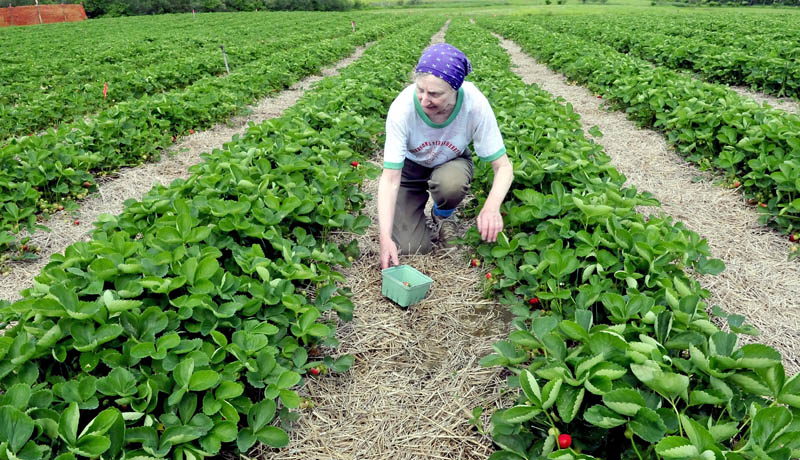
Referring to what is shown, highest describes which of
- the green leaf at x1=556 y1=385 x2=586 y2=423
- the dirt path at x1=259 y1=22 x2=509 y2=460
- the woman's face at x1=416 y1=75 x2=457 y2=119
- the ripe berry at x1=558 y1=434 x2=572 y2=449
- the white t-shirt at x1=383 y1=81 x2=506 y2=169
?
the woman's face at x1=416 y1=75 x2=457 y2=119

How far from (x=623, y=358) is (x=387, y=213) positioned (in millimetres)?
1446

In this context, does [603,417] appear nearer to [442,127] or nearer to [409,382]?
[409,382]

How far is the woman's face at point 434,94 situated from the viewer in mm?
2516

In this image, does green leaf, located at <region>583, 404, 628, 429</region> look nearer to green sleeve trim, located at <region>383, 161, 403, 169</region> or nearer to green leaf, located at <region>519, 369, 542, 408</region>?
green leaf, located at <region>519, 369, 542, 408</region>

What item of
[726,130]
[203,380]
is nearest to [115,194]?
[203,380]

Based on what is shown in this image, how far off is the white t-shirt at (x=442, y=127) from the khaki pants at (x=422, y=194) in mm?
252

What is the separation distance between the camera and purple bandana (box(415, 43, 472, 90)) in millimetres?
2486

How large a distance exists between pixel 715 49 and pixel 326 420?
11.8 m

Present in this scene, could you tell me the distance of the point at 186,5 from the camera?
46031 millimetres

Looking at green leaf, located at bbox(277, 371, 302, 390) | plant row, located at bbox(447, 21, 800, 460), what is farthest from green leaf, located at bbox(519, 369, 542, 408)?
green leaf, located at bbox(277, 371, 302, 390)

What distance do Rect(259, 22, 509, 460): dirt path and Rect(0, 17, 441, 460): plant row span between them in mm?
170

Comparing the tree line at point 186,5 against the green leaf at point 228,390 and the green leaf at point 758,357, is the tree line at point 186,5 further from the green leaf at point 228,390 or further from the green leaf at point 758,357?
the green leaf at point 758,357

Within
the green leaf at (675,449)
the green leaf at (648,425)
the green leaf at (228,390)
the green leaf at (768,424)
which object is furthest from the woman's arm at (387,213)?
the green leaf at (768,424)

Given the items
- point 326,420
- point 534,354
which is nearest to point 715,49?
point 534,354
